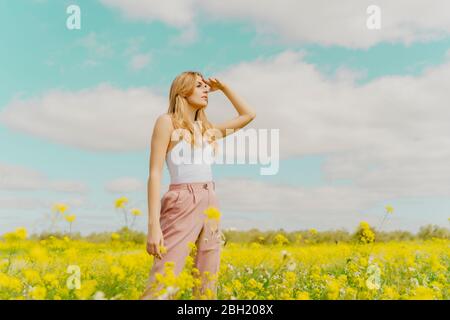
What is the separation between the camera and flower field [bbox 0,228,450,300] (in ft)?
13.0

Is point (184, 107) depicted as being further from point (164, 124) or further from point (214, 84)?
point (214, 84)

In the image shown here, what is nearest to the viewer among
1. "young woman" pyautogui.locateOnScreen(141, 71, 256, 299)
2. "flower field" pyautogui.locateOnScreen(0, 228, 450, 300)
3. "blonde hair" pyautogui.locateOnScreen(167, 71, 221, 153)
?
"flower field" pyautogui.locateOnScreen(0, 228, 450, 300)

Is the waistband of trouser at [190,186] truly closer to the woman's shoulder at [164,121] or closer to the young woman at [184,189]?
the young woman at [184,189]

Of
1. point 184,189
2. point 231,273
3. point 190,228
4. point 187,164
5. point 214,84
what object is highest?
point 214,84

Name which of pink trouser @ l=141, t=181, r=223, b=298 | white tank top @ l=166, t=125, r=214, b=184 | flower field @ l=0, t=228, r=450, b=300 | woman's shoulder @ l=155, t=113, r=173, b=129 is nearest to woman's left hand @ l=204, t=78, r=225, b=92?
woman's shoulder @ l=155, t=113, r=173, b=129

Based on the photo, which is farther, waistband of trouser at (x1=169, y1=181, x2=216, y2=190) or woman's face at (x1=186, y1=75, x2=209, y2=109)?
woman's face at (x1=186, y1=75, x2=209, y2=109)

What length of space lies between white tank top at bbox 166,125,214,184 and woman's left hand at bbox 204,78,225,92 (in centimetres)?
73

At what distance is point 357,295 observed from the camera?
4652 millimetres

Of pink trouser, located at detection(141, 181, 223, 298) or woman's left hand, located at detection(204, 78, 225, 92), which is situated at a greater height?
woman's left hand, located at detection(204, 78, 225, 92)

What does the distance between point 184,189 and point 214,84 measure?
1.12 metres

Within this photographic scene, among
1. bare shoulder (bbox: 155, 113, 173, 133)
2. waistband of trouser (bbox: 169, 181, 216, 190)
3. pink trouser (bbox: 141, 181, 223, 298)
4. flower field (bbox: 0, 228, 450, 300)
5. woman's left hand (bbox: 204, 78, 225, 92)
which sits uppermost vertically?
woman's left hand (bbox: 204, 78, 225, 92)

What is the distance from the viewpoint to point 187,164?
4500mm

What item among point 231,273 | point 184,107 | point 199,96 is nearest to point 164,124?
point 184,107

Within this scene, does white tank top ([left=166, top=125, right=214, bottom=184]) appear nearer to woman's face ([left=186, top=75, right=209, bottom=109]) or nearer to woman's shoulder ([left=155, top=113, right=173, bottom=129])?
woman's shoulder ([left=155, top=113, right=173, bottom=129])
